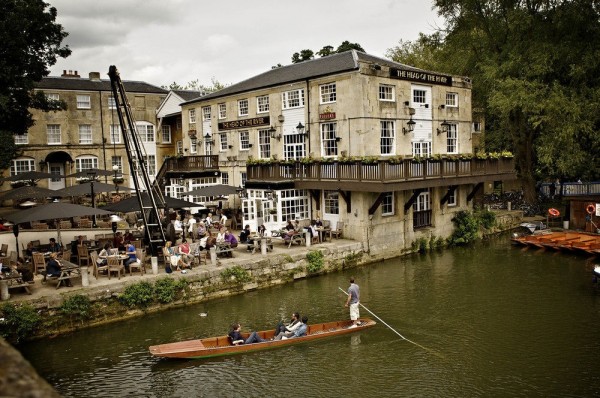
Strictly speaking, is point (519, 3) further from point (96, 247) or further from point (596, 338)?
point (96, 247)

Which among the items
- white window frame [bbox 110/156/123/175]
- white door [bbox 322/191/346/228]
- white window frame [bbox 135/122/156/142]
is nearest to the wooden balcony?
white door [bbox 322/191/346/228]

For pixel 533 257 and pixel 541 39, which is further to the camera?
pixel 541 39

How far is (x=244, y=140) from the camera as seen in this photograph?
109 ft

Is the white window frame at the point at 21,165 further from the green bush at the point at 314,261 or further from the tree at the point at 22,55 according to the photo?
the green bush at the point at 314,261

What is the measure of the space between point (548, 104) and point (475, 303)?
1668 centimetres

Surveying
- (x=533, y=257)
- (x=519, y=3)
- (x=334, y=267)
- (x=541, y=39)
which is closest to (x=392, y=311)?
(x=334, y=267)

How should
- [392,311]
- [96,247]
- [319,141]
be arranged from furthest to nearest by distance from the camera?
[319,141]
[96,247]
[392,311]

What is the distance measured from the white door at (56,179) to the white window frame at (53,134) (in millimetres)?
2039

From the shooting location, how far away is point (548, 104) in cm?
2867

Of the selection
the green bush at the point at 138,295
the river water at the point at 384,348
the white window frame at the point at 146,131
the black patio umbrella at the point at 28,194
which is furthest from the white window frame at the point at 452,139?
the white window frame at the point at 146,131

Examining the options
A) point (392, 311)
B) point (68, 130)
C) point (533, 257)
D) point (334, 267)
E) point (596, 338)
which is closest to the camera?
point (596, 338)

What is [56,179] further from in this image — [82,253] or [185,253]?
[185,253]

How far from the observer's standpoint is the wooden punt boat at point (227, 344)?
42.9 feet

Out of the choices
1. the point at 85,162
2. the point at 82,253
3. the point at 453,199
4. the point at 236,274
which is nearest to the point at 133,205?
the point at 82,253
